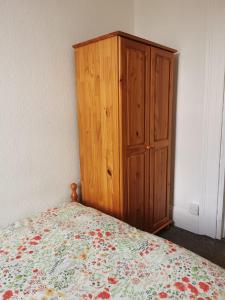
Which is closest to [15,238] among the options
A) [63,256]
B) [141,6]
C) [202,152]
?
[63,256]

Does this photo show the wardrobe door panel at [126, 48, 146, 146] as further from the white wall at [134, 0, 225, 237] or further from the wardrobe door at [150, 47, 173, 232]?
the white wall at [134, 0, 225, 237]

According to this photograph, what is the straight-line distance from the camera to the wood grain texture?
1.63 metres

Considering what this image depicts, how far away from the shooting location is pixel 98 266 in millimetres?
1066

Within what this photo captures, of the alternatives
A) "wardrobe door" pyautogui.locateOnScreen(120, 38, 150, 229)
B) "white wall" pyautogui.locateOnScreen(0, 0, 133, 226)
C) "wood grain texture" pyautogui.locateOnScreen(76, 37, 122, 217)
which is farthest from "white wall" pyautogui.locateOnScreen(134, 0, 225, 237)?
"wood grain texture" pyautogui.locateOnScreen(76, 37, 122, 217)

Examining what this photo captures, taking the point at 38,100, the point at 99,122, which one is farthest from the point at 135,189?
the point at 38,100

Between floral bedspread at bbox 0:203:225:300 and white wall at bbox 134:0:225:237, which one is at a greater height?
white wall at bbox 134:0:225:237

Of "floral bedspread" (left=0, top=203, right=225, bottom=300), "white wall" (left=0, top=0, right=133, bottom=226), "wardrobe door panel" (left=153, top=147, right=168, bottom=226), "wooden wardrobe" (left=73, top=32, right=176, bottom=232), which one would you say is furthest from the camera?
"wardrobe door panel" (left=153, top=147, right=168, bottom=226)

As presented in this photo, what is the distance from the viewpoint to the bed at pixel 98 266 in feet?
2.99

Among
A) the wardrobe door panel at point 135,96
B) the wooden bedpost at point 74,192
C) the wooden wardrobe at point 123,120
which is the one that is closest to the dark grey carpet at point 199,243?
the wooden wardrobe at point 123,120

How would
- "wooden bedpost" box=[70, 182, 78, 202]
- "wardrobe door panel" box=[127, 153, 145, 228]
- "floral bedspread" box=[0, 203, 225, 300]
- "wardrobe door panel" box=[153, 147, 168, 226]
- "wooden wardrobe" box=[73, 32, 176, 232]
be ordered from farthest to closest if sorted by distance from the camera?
1. "wardrobe door panel" box=[153, 147, 168, 226]
2. "wooden bedpost" box=[70, 182, 78, 202]
3. "wardrobe door panel" box=[127, 153, 145, 228]
4. "wooden wardrobe" box=[73, 32, 176, 232]
5. "floral bedspread" box=[0, 203, 225, 300]

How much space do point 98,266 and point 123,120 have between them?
0.98 m

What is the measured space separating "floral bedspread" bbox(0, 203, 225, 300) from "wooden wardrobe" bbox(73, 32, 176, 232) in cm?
47

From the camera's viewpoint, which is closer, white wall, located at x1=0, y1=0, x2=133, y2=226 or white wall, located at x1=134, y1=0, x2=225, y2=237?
white wall, located at x1=0, y1=0, x2=133, y2=226

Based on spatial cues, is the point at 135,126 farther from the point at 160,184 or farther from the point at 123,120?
the point at 160,184
